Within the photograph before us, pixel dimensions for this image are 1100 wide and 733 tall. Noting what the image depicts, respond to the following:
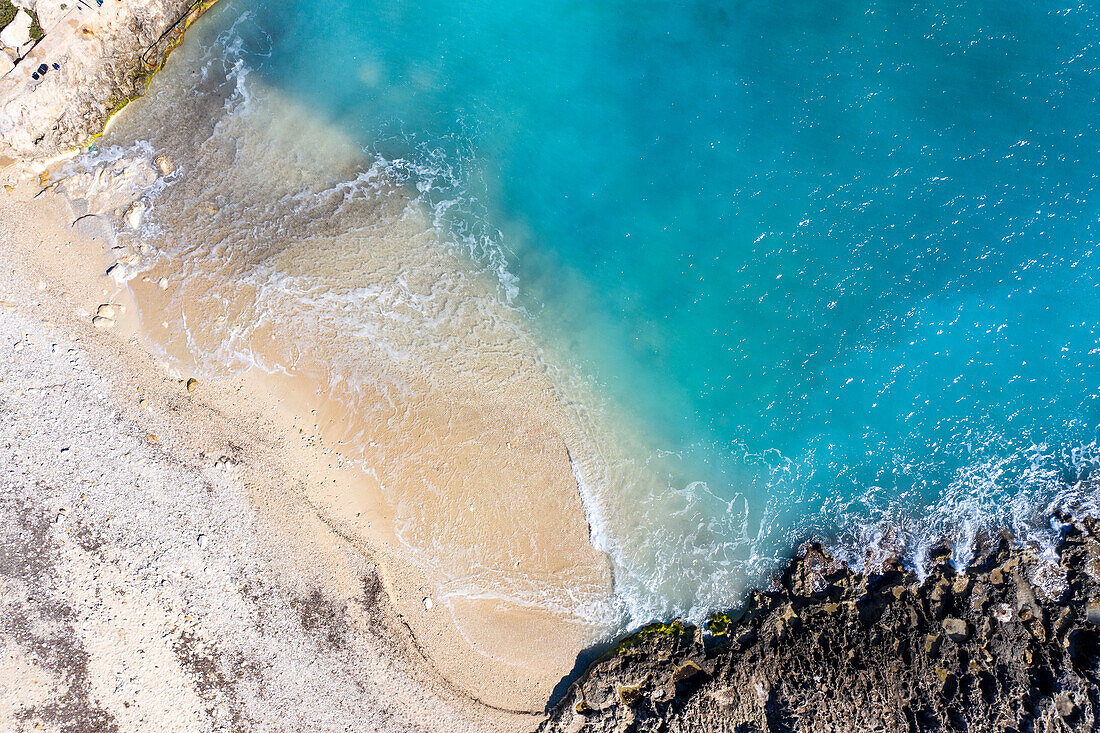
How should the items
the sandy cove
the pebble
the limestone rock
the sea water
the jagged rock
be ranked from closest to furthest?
the sandy cove, the limestone rock, the jagged rock, the pebble, the sea water

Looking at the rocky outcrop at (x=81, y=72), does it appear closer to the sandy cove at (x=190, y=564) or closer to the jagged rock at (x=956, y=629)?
the sandy cove at (x=190, y=564)

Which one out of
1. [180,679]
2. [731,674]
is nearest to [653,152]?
[731,674]

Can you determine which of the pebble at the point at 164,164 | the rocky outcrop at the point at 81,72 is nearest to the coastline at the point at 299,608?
the rocky outcrop at the point at 81,72

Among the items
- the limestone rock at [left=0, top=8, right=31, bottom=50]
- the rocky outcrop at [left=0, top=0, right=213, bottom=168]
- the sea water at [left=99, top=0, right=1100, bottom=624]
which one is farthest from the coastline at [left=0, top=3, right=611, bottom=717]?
the sea water at [left=99, top=0, right=1100, bottom=624]

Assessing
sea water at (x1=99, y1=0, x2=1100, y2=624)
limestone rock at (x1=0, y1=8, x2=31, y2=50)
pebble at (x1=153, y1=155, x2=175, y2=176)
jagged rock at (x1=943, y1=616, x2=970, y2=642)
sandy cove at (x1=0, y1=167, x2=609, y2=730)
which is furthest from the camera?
sea water at (x1=99, y1=0, x2=1100, y2=624)

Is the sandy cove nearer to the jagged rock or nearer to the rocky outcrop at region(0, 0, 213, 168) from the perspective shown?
the rocky outcrop at region(0, 0, 213, 168)

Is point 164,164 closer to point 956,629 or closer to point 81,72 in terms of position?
point 81,72

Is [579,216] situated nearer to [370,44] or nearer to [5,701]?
[370,44]

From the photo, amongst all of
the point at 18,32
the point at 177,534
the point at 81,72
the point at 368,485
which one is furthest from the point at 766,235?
the point at 18,32
